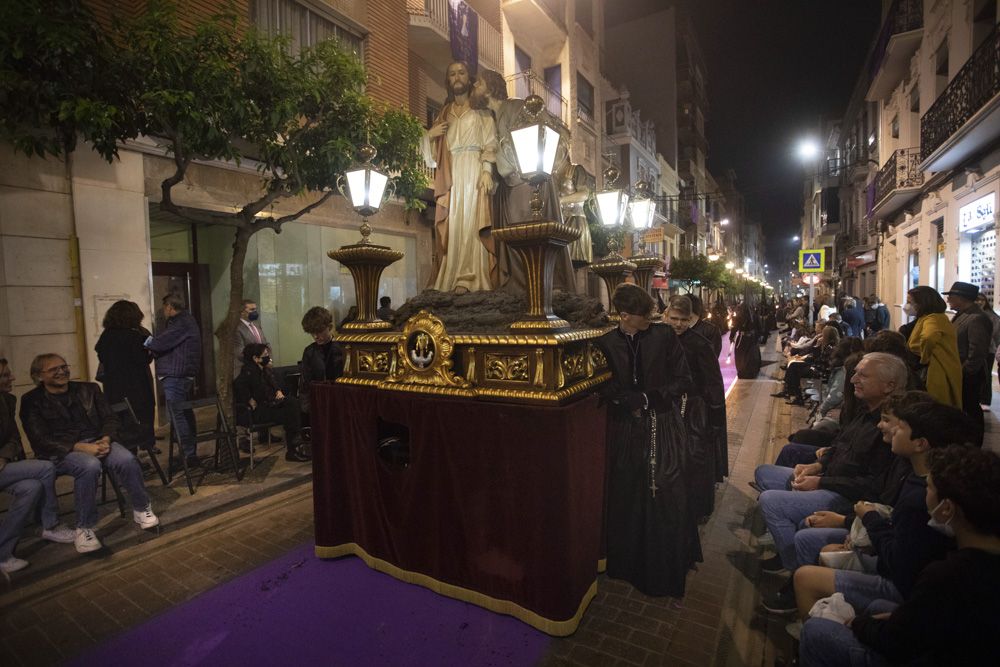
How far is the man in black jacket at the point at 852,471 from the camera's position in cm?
310

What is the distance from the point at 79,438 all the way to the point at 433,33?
1163 cm

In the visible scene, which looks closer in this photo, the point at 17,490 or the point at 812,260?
the point at 17,490

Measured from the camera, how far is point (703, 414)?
412 centimetres

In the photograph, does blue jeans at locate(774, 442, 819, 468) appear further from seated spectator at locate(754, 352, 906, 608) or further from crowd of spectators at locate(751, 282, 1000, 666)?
seated spectator at locate(754, 352, 906, 608)

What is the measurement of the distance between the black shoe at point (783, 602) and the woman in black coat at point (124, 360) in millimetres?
5947

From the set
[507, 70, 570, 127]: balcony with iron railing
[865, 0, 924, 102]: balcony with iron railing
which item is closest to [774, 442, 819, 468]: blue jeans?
[507, 70, 570, 127]: balcony with iron railing

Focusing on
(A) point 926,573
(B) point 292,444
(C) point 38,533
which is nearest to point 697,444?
(A) point 926,573

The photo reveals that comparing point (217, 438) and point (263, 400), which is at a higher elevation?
point (263, 400)

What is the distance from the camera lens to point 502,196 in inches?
172

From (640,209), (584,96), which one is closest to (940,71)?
(584,96)

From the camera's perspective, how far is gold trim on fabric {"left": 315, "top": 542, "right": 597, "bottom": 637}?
2859 mm

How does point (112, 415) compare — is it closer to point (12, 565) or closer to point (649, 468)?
point (12, 565)

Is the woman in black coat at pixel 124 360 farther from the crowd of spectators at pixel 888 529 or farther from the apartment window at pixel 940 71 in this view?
the apartment window at pixel 940 71

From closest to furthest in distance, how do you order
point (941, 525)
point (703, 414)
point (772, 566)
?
1. point (941, 525)
2. point (772, 566)
3. point (703, 414)
